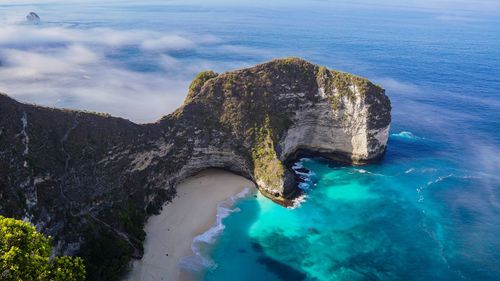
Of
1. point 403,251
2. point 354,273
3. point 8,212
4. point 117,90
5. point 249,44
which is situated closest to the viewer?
point 8,212

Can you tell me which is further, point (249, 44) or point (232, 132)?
point (249, 44)

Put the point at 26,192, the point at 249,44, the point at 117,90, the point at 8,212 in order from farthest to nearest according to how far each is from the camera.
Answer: the point at 249,44
the point at 117,90
the point at 26,192
the point at 8,212

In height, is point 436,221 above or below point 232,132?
below

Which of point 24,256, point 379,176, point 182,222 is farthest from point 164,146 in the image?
point 24,256

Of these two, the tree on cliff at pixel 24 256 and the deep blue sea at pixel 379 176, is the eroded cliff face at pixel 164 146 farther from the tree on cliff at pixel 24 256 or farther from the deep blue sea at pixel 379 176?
the tree on cliff at pixel 24 256

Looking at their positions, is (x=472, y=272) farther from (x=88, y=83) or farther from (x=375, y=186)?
(x=88, y=83)

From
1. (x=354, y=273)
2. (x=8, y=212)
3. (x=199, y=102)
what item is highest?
(x=199, y=102)

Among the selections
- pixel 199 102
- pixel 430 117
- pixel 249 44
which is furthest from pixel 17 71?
pixel 430 117

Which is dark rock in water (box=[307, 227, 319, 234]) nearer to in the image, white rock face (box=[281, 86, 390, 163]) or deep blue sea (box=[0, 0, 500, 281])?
deep blue sea (box=[0, 0, 500, 281])
